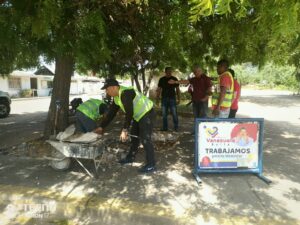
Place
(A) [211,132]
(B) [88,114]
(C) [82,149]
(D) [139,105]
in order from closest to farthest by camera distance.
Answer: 1. (C) [82,149]
2. (A) [211,132]
3. (D) [139,105]
4. (B) [88,114]

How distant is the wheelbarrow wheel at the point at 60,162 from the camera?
5445 mm

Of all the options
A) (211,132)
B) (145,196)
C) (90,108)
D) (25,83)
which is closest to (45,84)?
(25,83)

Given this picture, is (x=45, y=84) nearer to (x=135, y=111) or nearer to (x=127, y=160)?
(x=127, y=160)

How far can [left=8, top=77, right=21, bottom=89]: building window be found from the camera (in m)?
37.6

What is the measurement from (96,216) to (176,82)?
17.4 ft

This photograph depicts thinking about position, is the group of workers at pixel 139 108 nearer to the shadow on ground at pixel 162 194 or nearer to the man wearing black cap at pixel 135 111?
the man wearing black cap at pixel 135 111

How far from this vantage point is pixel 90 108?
20.9ft

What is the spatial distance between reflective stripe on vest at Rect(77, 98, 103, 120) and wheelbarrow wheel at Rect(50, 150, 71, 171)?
1076 mm

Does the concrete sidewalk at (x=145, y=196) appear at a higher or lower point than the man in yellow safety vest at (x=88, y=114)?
lower

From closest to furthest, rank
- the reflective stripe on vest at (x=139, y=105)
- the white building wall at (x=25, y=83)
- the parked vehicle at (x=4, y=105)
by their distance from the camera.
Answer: the reflective stripe on vest at (x=139, y=105)
the parked vehicle at (x=4, y=105)
the white building wall at (x=25, y=83)

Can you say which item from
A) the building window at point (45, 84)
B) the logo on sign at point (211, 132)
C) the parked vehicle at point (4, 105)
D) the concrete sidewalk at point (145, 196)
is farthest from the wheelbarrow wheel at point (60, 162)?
the building window at point (45, 84)

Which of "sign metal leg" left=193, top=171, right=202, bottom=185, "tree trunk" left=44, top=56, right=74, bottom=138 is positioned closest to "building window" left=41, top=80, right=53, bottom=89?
"tree trunk" left=44, top=56, right=74, bottom=138

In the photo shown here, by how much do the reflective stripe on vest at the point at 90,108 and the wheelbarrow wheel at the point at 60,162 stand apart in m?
1.08

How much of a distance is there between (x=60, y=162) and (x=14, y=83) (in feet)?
119
